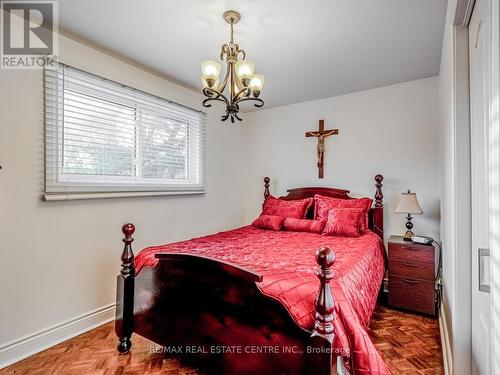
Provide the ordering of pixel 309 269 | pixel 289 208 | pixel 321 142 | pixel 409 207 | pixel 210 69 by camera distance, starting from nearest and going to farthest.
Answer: pixel 309 269 < pixel 210 69 < pixel 409 207 < pixel 289 208 < pixel 321 142

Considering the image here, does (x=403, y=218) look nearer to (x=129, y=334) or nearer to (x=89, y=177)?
(x=129, y=334)

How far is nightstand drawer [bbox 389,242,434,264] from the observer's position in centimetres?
260

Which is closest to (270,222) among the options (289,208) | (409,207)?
(289,208)

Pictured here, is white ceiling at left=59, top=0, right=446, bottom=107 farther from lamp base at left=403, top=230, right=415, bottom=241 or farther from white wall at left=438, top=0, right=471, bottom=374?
lamp base at left=403, top=230, right=415, bottom=241

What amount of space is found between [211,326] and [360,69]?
274 cm

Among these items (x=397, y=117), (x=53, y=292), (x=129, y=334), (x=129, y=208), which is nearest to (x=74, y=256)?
(x=53, y=292)

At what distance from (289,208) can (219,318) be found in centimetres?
199

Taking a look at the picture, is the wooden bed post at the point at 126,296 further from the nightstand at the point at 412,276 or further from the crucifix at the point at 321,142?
the crucifix at the point at 321,142

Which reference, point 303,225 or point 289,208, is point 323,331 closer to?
point 303,225

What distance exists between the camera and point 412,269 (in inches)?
104

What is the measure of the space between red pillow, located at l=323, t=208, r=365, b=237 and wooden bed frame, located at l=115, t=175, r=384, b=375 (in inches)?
64.7

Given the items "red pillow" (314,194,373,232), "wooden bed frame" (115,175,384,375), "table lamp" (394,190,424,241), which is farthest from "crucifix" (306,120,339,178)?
"wooden bed frame" (115,175,384,375)

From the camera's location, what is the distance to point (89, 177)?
8.06ft

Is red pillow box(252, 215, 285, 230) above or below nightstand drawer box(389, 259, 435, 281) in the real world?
above
